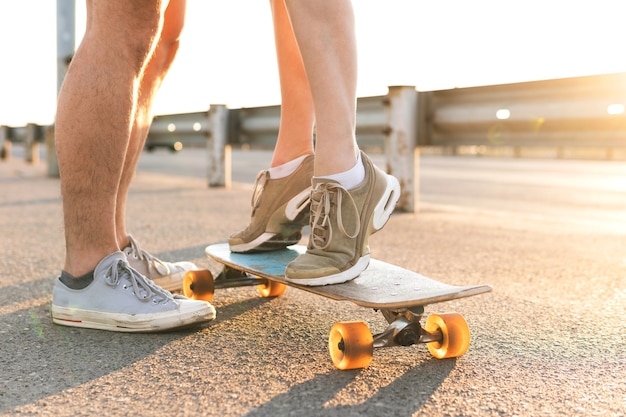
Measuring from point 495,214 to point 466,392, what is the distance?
13.4 ft

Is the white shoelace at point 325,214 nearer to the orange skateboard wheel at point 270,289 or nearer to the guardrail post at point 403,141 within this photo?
the orange skateboard wheel at point 270,289

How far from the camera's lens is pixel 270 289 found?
92.1 inches

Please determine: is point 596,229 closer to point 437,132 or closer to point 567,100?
point 567,100

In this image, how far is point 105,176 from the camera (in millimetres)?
1929

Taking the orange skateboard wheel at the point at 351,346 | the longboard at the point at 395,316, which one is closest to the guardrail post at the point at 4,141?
the longboard at the point at 395,316

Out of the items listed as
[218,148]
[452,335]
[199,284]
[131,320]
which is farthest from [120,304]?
[218,148]

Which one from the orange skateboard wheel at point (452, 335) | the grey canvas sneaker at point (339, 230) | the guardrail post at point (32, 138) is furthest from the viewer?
the guardrail post at point (32, 138)

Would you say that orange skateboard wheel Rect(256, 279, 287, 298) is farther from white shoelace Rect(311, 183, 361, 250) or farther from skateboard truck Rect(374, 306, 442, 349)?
skateboard truck Rect(374, 306, 442, 349)

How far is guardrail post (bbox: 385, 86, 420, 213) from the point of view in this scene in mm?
5215

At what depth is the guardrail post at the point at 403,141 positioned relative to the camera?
17.1ft

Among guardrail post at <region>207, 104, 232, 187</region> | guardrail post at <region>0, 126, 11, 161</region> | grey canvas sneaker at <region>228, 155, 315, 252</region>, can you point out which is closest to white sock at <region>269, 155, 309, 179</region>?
grey canvas sneaker at <region>228, 155, 315, 252</region>

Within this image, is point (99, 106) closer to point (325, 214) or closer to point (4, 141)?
point (325, 214)

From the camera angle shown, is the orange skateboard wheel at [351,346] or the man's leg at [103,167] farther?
the man's leg at [103,167]

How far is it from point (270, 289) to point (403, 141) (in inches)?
122
